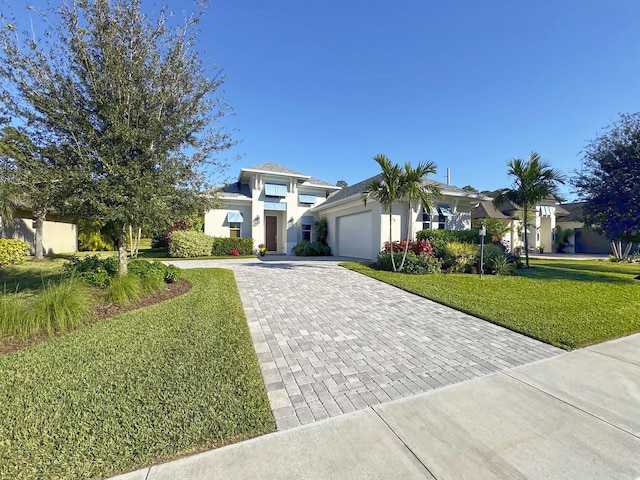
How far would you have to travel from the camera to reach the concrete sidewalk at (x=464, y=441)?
6.03 feet

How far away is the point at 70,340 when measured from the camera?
4012mm

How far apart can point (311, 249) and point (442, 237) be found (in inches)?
345

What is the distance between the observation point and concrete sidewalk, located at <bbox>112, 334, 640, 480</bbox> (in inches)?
72.3

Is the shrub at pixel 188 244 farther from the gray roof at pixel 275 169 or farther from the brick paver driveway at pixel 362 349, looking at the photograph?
the brick paver driveway at pixel 362 349

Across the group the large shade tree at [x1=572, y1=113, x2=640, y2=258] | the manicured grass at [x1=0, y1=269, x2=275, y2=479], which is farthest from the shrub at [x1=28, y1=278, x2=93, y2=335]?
the large shade tree at [x1=572, y1=113, x2=640, y2=258]

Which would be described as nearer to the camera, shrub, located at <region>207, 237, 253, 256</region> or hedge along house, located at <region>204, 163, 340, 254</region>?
shrub, located at <region>207, 237, 253, 256</region>

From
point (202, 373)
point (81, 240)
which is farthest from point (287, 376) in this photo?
point (81, 240)

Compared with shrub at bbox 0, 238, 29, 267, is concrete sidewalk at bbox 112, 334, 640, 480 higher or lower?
lower

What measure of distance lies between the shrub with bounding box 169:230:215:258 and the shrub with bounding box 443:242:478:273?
46.9ft

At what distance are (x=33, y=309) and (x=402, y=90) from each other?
45.0ft

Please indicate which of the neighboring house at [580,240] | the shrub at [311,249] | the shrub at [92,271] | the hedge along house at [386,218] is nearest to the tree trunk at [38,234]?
the shrub at [92,271]

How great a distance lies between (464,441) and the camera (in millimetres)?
2111

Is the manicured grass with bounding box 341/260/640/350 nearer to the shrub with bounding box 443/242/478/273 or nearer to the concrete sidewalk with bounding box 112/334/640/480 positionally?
the shrub with bounding box 443/242/478/273

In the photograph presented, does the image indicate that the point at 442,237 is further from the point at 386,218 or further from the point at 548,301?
the point at 548,301
